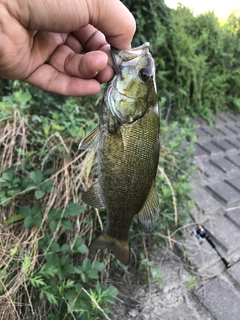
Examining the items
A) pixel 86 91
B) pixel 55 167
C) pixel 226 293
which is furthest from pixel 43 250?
pixel 226 293

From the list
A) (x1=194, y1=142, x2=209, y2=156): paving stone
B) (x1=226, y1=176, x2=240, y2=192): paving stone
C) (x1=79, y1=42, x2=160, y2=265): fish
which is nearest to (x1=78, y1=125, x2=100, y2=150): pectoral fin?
(x1=79, y1=42, x2=160, y2=265): fish

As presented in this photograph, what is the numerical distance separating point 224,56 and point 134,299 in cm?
421

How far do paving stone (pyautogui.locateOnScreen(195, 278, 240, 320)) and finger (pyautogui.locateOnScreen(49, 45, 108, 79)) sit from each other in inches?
61.3

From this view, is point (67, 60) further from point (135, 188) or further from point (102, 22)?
point (135, 188)

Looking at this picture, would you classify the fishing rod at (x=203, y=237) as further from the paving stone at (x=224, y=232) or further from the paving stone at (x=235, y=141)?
the paving stone at (x=235, y=141)

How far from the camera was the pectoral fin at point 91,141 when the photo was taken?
1301mm

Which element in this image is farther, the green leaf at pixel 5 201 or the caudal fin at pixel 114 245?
the green leaf at pixel 5 201

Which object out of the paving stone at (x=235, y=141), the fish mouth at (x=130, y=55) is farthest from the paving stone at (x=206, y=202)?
the fish mouth at (x=130, y=55)

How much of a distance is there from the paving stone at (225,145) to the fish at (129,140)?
269 centimetres

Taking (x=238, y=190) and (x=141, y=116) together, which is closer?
(x=141, y=116)

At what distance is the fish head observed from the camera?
1201 millimetres

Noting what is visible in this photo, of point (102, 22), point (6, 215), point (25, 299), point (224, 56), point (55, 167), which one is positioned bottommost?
point (25, 299)

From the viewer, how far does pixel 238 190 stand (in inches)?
122

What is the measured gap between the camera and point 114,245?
4.81ft
